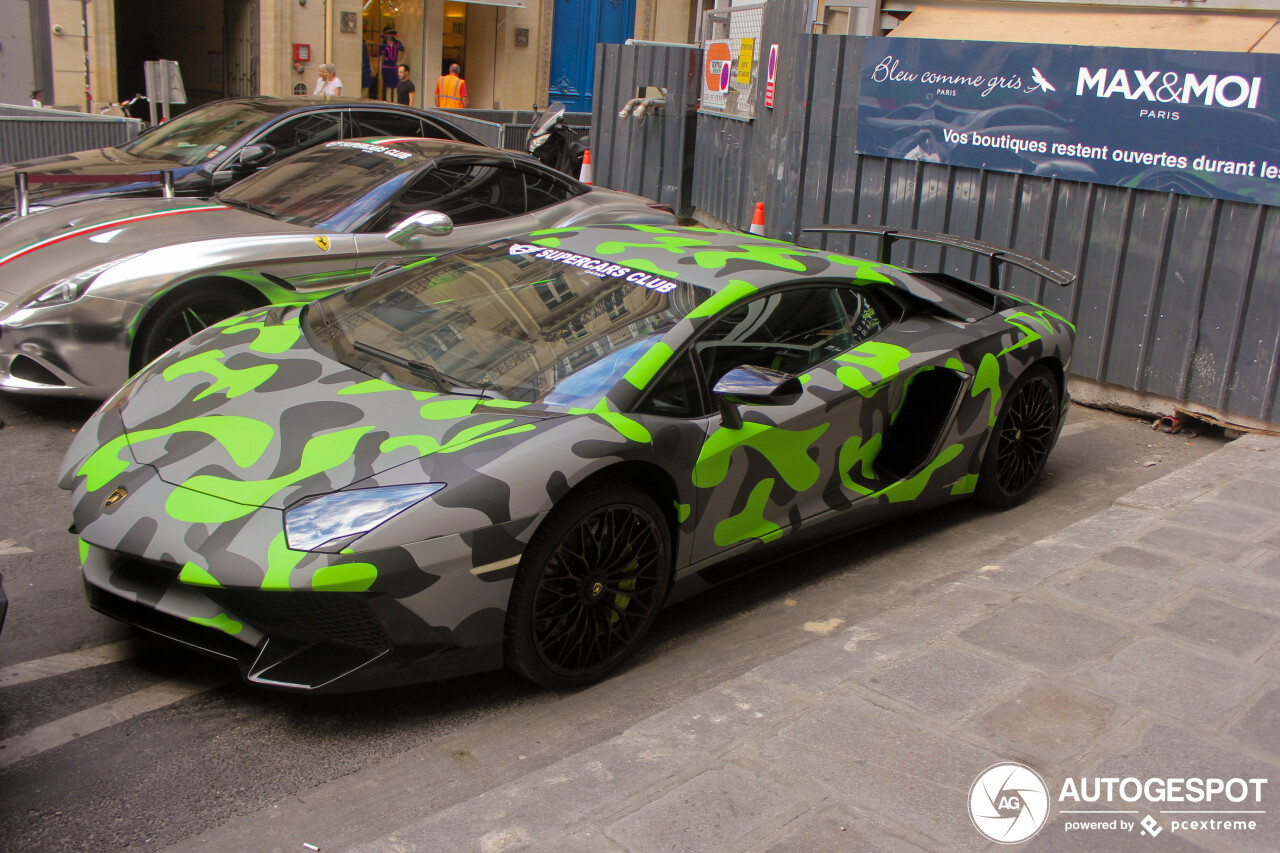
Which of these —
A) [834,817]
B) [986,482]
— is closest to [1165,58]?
[986,482]

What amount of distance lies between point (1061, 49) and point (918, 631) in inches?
200

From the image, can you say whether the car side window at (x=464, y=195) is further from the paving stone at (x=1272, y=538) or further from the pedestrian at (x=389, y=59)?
the pedestrian at (x=389, y=59)

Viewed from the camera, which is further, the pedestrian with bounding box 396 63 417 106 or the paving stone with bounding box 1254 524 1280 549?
the pedestrian with bounding box 396 63 417 106

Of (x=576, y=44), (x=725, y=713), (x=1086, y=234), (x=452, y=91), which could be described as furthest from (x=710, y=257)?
(x=576, y=44)

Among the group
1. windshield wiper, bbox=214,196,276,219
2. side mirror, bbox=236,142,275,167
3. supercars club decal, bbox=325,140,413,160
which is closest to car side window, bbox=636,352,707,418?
windshield wiper, bbox=214,196,276,219

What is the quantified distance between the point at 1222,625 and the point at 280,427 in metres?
3.33

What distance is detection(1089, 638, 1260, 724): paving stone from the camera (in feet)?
11.4

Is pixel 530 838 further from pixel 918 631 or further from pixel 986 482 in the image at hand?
pixel 986 482

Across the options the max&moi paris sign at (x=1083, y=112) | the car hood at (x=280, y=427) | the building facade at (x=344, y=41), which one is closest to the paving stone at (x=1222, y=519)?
the max&moi paris sign at (x=1083, y=112)

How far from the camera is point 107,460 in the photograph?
11.8 feet

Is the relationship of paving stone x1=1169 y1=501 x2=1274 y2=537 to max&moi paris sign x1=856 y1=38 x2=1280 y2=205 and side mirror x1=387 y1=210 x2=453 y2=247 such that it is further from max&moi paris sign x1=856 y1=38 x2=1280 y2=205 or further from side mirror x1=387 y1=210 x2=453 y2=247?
side mirror x1=387 y1=210 x2=453 y2=247

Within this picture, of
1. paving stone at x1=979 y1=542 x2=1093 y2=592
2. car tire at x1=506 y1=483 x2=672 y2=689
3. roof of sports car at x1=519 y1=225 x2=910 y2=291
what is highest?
roof of sports car at x1=519 y1=225 x2=910 y2=291

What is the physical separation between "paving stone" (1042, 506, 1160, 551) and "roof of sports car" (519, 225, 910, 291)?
135 cm

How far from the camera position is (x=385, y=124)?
10.2 m
